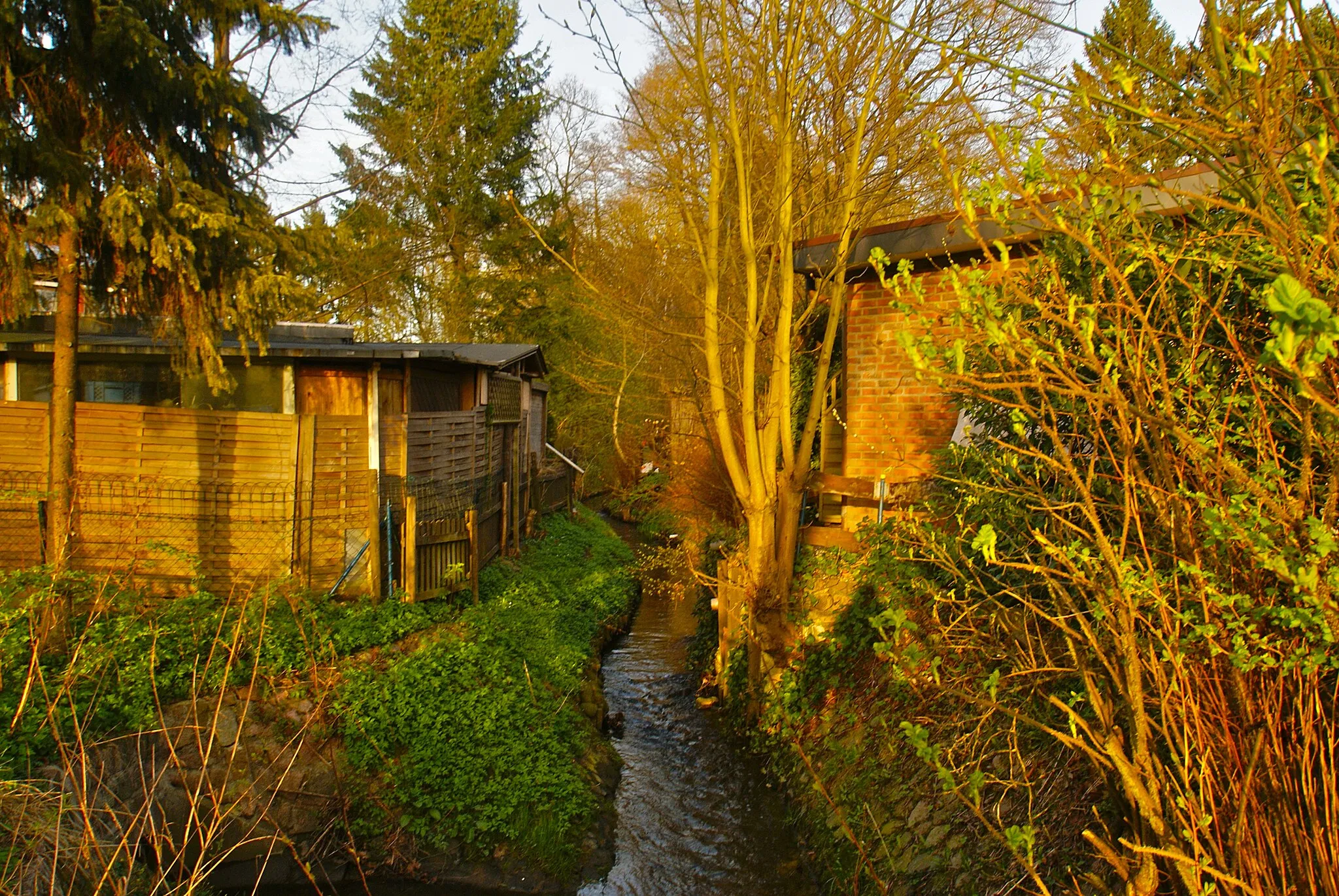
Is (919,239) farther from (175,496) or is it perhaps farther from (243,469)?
(175,496)

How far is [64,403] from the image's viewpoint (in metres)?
7.41

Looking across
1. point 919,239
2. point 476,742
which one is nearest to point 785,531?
point 919,239

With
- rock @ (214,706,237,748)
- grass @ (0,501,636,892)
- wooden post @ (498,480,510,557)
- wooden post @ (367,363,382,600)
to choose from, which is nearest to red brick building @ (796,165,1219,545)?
grass @ (0,501,636,892)

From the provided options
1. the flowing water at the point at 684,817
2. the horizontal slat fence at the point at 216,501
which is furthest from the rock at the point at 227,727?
the horizontal slat fence at the point at 216,501

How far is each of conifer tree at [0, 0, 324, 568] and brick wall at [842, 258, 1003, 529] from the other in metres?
5.91

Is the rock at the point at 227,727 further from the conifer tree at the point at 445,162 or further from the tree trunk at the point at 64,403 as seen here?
the conifer tree at the point at 445,162

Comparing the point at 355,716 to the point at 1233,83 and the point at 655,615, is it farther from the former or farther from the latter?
the point at 655,615

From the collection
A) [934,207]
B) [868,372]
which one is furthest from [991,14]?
[934,207]

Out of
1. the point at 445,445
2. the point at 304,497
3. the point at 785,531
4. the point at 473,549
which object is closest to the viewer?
the point at 785,531

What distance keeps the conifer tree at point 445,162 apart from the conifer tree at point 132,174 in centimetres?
1500

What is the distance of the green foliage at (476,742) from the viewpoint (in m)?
6.93

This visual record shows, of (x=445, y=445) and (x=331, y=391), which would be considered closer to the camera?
(x=331, y=391)

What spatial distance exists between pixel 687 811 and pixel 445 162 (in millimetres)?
20602

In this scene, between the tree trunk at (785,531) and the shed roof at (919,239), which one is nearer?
the shed roof at (919,239)
